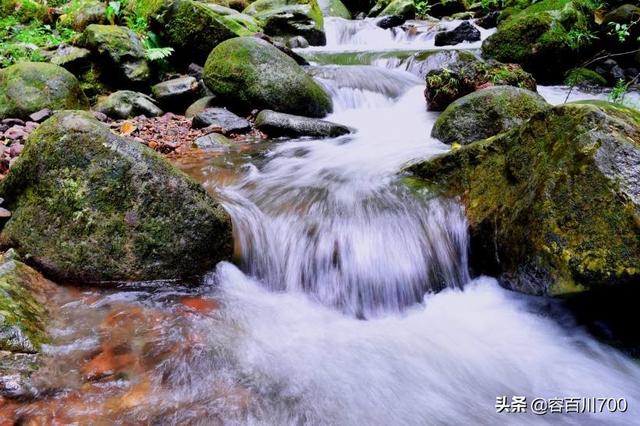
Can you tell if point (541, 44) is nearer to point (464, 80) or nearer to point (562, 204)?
point (464, 80)

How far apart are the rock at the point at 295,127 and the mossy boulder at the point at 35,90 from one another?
3165 millimetres

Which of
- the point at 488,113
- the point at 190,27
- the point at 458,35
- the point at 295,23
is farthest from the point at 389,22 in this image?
the point at 488,113

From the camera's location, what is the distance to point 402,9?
17141 mm

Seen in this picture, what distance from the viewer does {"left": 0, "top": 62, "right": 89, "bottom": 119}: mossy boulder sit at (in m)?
6.19

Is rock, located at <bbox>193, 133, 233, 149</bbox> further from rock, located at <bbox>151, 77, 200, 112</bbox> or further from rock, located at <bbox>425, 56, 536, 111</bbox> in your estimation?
rock, located at <bbox>425, 56, 536, 111</bbox>

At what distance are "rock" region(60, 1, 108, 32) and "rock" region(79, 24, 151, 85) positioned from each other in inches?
93.6

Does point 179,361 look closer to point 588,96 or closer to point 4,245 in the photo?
point 4,245

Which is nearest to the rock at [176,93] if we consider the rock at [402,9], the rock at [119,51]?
the rock at [119,51]

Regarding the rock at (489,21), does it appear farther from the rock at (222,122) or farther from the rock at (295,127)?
the rock at (222,122)

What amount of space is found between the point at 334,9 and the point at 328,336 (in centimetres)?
1926

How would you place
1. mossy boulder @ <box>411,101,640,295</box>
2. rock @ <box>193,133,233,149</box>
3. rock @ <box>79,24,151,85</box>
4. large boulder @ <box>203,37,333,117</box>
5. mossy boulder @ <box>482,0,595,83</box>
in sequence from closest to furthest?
mossy boulder @ <box>411,101,640,295</box> → rock @ <box>193,133,233,149</box> → large boulder @ <box>203,37,333,117</box> → rock @ <box>79,24,151,85</box> → mossy boulder @ <box>482,0,595,83</box>

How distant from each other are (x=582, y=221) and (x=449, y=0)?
18.4 m

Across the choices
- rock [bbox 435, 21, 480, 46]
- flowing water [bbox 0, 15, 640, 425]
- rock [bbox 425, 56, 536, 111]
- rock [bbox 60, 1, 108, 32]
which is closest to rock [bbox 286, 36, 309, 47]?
rock [bbox 435, 21, 480, 46]

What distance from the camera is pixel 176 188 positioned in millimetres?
3205
